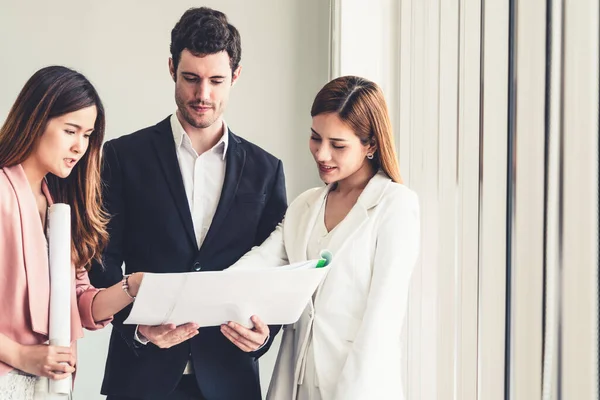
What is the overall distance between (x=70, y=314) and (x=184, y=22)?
847 mm

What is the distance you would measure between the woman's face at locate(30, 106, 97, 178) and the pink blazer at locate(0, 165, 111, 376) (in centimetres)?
8

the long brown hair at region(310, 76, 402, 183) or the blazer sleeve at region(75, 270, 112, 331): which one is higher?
the long brown hair at region(310, 76, 402, 183)

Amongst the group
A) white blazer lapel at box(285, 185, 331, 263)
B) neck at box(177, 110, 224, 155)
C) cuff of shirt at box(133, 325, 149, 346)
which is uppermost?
neck at box(177, 110, 224, 155)

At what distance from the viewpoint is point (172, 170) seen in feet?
6.71

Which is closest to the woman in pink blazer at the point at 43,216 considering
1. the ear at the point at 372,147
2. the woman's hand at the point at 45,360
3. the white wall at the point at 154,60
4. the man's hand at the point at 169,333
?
the woman's hand at the point at 45,360

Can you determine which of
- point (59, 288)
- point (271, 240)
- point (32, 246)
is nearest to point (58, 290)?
point (59, 288)

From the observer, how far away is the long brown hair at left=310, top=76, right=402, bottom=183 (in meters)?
1.83

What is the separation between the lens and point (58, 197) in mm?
1814

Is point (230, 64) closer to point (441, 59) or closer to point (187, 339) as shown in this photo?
→ point (441, 59)

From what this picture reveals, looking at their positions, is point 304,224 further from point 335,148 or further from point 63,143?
point 63,143

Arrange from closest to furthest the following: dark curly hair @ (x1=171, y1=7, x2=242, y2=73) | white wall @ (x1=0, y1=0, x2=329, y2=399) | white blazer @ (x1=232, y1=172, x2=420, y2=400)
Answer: white blazer @ (x1=232, y1=172, x2=420, y2=400) < dark curly hair @ (x1=171, y1=7, x2=242, y2=73) < white wall @ (x1=0, y1=0, x2=329, y2=399)

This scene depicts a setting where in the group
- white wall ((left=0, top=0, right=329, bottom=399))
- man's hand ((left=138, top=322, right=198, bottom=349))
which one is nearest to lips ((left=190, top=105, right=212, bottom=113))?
man's hand ((left=138, top=322, right=198, bottom=349))

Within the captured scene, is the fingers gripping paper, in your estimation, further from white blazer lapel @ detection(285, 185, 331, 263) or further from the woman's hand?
white blazer lapel @ detection(285, 185, 331, 263)

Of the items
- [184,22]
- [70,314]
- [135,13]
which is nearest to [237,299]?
[70,314]
